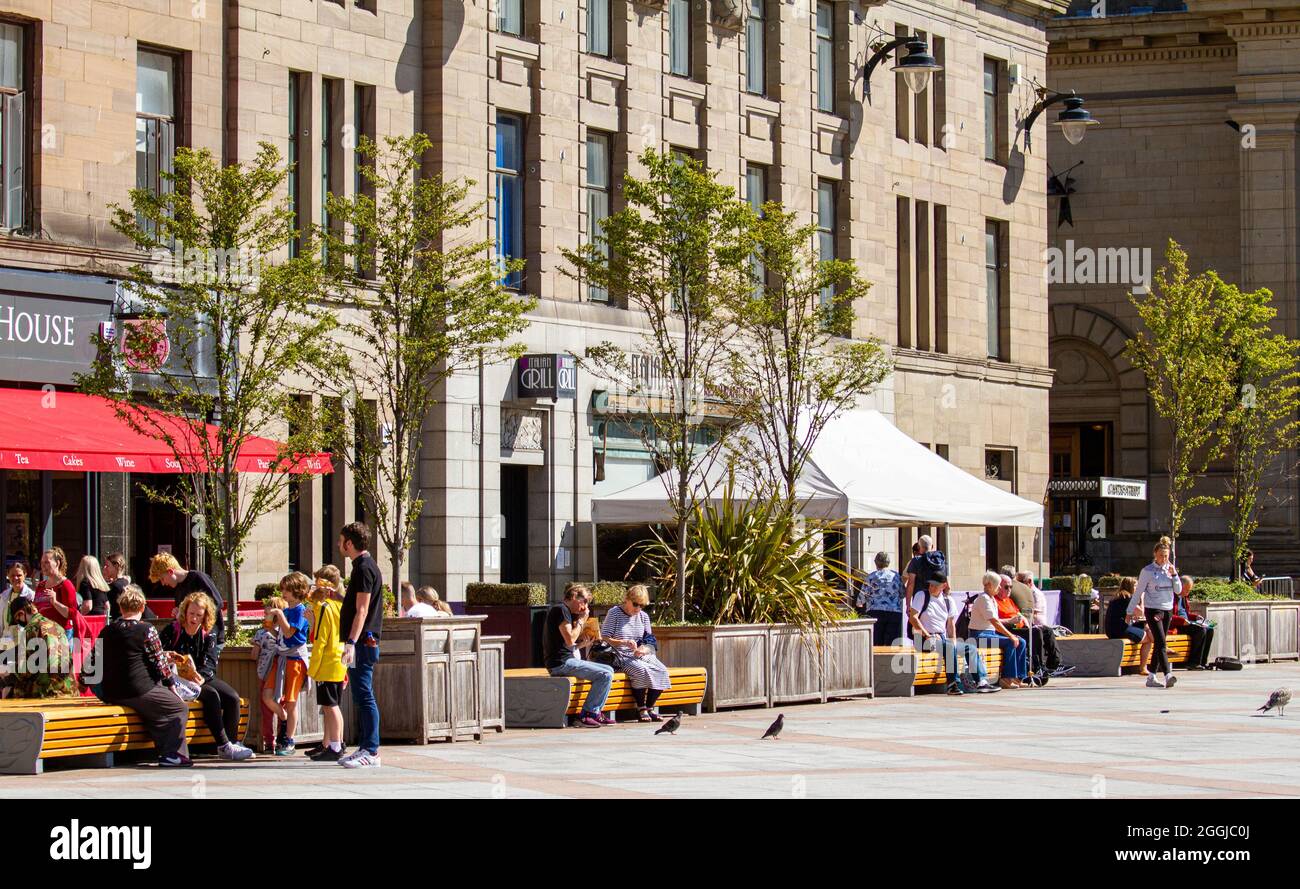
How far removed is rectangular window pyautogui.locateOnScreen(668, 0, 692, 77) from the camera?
36.6m

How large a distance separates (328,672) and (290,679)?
3.45 feet

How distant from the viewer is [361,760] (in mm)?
16391

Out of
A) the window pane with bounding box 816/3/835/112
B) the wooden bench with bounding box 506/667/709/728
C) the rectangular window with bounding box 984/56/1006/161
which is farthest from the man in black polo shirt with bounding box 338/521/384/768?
the rectangular window with bounding box 984/56/1006/161

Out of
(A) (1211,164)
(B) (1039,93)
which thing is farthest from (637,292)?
(A) (1211,164)

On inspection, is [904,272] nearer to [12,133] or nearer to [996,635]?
[996,635]

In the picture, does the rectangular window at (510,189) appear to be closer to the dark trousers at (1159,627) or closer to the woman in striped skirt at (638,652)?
the dark trousers at (1159,627)

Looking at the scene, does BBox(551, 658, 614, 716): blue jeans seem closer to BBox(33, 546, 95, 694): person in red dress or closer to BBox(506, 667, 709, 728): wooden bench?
BBox(506, 667, 709, 728): wooden bench

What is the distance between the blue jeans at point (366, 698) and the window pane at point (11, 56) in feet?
38.6

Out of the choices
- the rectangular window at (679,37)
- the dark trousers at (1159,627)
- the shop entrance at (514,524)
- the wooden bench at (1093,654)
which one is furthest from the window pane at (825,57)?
the dark trousers at (1159,627)

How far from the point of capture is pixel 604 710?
21016 mm

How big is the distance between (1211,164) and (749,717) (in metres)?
37.1

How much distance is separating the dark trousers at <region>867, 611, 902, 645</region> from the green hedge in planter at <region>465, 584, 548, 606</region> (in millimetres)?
4355

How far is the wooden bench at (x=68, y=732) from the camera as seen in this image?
15.9 meters
